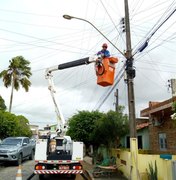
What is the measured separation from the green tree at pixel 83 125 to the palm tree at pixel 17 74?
21.5m

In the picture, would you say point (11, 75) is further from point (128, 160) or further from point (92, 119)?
point (128, 160)

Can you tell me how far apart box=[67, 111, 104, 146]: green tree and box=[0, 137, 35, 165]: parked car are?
3.33 m

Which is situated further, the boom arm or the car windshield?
the car windshield

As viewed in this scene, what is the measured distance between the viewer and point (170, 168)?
8.27 meters

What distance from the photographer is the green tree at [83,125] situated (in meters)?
19.5

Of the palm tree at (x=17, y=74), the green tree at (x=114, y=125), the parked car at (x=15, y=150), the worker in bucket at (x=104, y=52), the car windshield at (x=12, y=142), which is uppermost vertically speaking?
the palm tree at (x=17, y=74)

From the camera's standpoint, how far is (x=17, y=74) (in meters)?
40.8

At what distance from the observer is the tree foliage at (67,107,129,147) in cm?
1647

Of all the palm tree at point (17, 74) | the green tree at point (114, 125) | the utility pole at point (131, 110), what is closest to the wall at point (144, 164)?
the utility pole at point (131, 110)

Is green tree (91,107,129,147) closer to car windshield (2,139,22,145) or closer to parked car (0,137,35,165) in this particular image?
parked car (0,137,35,165)

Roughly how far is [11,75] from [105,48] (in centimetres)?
3174

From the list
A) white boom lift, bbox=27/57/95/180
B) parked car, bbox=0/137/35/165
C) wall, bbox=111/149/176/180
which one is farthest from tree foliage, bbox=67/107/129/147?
white boom lift, bbox=27/57/95/180

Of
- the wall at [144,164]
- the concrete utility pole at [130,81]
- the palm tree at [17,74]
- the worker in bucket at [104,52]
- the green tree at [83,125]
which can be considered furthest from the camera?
the palm tree at [17,74]

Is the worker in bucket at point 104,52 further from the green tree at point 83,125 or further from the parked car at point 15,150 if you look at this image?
the parked car at point 15,150
